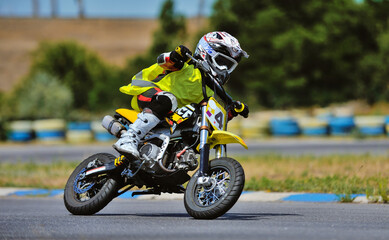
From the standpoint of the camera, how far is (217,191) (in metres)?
6.64

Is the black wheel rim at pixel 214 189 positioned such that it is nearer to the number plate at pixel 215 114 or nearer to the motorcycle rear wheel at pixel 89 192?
the number plate at pixel 215 114

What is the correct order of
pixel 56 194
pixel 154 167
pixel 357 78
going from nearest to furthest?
pixel 154 167, pixel 56 194, pixel 357 78

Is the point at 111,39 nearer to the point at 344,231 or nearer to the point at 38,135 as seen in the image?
the point at 38,135

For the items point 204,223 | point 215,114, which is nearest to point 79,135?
point 215,114

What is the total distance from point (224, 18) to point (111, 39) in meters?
59.4

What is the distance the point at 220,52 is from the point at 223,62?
13 centimetres

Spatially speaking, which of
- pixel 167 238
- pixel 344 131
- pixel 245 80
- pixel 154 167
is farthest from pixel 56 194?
pixel 245 80

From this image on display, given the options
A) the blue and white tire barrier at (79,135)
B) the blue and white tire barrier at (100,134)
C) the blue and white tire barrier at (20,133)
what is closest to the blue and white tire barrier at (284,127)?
the blue and white tire barrier at (100,134)

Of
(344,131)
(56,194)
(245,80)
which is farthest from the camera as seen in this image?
(245,80)

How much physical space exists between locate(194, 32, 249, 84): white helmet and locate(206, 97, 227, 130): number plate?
38 cm

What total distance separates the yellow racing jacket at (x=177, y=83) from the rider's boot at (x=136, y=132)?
0.32 meters

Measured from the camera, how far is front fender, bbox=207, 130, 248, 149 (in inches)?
266

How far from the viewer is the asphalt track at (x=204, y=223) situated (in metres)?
5.53

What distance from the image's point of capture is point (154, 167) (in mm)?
6988
